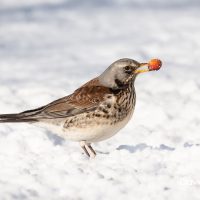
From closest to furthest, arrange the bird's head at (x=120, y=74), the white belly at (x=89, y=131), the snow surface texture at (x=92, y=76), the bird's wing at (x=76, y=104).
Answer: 1. the snow surface texture at (x=92, y=76)
2. the white belly at (x=89, y=131)
3. the bird's wing at (x=76, y=104)
4. the bird's head at (x=120, y=74)

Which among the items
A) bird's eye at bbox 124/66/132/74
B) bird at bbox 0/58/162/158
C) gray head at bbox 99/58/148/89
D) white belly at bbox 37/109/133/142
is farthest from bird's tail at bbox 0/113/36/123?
bird's eye at bbox 124/66/132/74

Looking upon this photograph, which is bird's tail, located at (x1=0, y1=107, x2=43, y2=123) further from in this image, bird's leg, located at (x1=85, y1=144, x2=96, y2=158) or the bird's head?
the bird's head

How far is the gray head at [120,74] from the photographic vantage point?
7805 millimetres

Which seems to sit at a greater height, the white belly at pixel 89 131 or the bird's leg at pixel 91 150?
the white belly at pixel 89 131

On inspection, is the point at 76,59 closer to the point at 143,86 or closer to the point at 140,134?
the point at 143,86

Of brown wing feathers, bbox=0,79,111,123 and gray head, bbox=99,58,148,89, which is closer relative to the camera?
brown wing feathers, bbox=0,79,111,123

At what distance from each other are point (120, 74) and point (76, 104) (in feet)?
1.89

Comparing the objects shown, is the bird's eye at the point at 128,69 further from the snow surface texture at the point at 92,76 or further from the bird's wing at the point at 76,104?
the snow surface texture at the point at 92,76

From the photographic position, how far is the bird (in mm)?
7527

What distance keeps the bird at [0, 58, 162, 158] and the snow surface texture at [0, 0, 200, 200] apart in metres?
0.22

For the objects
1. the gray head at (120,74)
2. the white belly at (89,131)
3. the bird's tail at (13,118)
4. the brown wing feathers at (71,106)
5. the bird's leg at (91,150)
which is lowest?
the bird's leg at (91,150)

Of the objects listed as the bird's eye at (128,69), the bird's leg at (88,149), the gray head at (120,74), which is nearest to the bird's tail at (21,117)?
the bird's leg at (88,149)

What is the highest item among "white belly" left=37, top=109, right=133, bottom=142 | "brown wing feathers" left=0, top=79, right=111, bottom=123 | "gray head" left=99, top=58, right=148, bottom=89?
"gray head" left=99, top=58, right=148, bottom=89

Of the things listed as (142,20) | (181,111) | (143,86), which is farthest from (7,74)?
(142,20)
